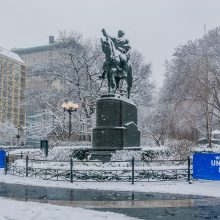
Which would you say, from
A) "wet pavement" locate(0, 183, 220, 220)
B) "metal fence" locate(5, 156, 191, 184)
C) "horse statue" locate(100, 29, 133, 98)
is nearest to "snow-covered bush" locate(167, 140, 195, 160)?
"horse statue" locate(100, 29, 133, 98)

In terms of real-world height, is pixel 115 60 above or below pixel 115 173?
above

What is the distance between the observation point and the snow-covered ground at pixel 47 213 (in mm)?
10203

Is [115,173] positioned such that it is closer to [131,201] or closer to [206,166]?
[206,166]

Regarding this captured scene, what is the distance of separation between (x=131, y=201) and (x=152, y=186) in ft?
11.0

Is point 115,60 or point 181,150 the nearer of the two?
point 115,60

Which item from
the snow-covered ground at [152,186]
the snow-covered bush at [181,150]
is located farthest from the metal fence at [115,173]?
the snow-covered bush at [181,150]

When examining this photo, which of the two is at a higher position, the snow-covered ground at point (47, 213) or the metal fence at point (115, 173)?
the metal fence at point (115, 173)

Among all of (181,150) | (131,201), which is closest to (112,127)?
(181,150)

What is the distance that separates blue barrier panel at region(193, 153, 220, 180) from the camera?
16.5 meters

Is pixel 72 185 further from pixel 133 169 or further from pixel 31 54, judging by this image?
pixel 31 54

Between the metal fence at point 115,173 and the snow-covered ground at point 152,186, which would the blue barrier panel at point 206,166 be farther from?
the metal fence at point 115,173

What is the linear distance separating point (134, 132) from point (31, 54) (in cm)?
13744

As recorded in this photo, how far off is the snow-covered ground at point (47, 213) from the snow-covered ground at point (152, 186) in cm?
456

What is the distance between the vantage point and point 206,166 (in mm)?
16828
